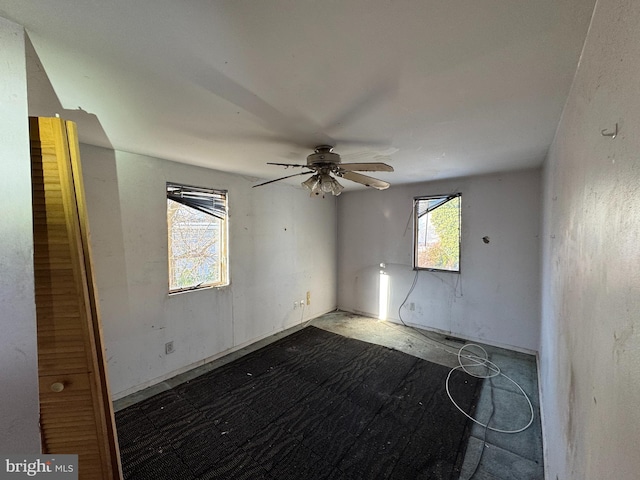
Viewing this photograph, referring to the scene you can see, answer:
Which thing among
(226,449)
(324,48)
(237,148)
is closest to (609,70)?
(324,48)

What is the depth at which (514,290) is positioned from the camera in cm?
333

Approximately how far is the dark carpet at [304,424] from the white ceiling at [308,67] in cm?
232

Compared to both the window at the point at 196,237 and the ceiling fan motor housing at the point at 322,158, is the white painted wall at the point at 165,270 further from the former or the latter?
the ceiling fan motor housing at the point at 322,158

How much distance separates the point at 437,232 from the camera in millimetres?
3953

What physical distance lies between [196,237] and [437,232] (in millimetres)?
3383

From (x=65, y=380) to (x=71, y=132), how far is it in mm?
1160

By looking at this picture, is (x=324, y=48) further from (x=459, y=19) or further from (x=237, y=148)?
(x=237, y=148)

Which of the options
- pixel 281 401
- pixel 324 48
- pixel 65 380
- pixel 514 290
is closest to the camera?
pixel 324 48

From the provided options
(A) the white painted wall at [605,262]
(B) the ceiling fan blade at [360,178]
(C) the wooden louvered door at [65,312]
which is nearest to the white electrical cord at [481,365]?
(A) the white painted wall at [605,262]

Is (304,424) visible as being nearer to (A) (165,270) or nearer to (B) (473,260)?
(A) (165,270)

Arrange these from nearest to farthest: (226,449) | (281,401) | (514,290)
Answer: (226,449) → (281,401) → (514,290)

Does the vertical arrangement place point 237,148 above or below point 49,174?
above

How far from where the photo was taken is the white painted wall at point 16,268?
89 centimetres

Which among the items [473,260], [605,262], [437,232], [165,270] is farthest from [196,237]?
[473,260]
